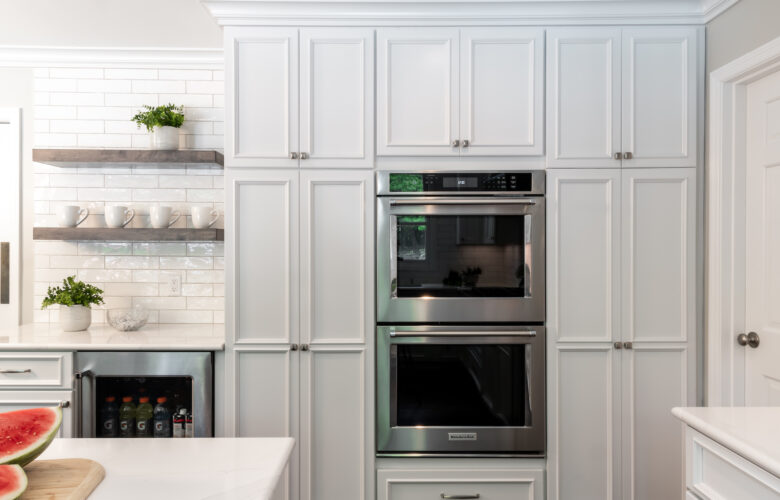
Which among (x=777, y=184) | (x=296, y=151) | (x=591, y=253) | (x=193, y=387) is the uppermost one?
(x=296, y=151)

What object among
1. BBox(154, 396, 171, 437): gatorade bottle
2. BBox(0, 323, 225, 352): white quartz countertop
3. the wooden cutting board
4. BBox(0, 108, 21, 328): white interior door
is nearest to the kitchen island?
the wooden cutting board

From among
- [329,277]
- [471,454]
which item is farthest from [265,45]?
[471,454]

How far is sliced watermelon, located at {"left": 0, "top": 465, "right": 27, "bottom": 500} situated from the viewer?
858 millimetres

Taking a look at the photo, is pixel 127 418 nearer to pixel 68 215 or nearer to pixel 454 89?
pixel 68 215

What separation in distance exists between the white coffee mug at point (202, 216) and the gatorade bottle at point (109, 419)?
96 cm

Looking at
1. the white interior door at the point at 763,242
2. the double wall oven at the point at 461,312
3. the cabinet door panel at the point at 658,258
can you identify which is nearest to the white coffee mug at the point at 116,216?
the double wall oven at the point at 461,312

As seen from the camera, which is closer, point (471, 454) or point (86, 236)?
point (471, 454)

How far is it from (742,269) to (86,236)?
3193 mm

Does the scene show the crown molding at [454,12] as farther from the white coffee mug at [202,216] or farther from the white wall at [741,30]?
the white coffee mug at [202,216]

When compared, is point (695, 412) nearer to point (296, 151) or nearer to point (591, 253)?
point (591, 253)

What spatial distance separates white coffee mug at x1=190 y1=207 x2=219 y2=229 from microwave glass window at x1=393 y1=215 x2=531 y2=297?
109 cm

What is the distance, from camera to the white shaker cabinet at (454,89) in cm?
238

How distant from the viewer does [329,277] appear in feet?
7.83

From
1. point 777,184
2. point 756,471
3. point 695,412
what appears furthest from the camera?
point 777,184
